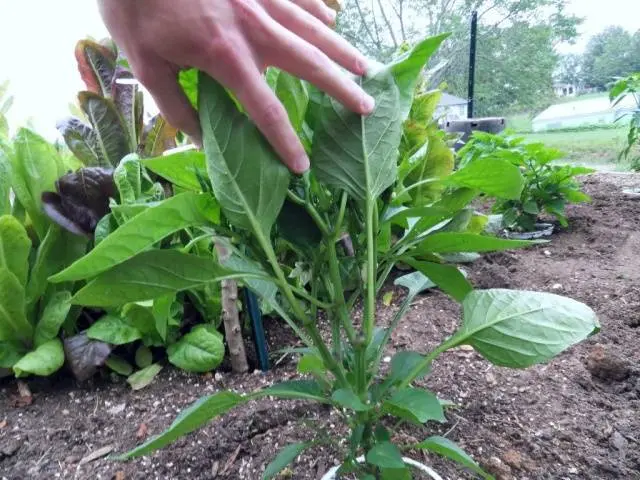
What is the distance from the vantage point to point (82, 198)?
2.86 ft

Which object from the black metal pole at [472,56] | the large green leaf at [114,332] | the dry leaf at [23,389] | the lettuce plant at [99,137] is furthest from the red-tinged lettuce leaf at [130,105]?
the black metal pole at [472,56]

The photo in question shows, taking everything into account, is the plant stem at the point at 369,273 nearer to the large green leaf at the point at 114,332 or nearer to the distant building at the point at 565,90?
the large green leaf at the point at 114,332

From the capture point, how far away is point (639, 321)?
859mm

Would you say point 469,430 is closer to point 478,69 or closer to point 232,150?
point 232,150

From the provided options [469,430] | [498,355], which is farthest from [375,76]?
[469,430]

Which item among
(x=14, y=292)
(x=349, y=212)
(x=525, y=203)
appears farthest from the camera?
(x=525, y=203)

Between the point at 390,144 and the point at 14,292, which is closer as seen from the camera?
the point at 390,144

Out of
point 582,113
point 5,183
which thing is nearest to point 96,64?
point 5,183

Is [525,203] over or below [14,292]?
below

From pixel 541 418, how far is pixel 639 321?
1.26ft

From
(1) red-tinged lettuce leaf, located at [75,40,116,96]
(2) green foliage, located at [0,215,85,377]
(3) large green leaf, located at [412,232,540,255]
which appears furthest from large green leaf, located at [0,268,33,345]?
(3) large green leaf, located at [412,232,540,255]

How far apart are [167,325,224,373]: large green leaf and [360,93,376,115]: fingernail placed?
0.60m

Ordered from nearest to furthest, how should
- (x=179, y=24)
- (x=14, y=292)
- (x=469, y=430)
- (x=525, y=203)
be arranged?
(x=179, y=24), (x=469, y=430), (x=14, y=292), (x=525, y=203)

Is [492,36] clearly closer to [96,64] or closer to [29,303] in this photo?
[96,64]
